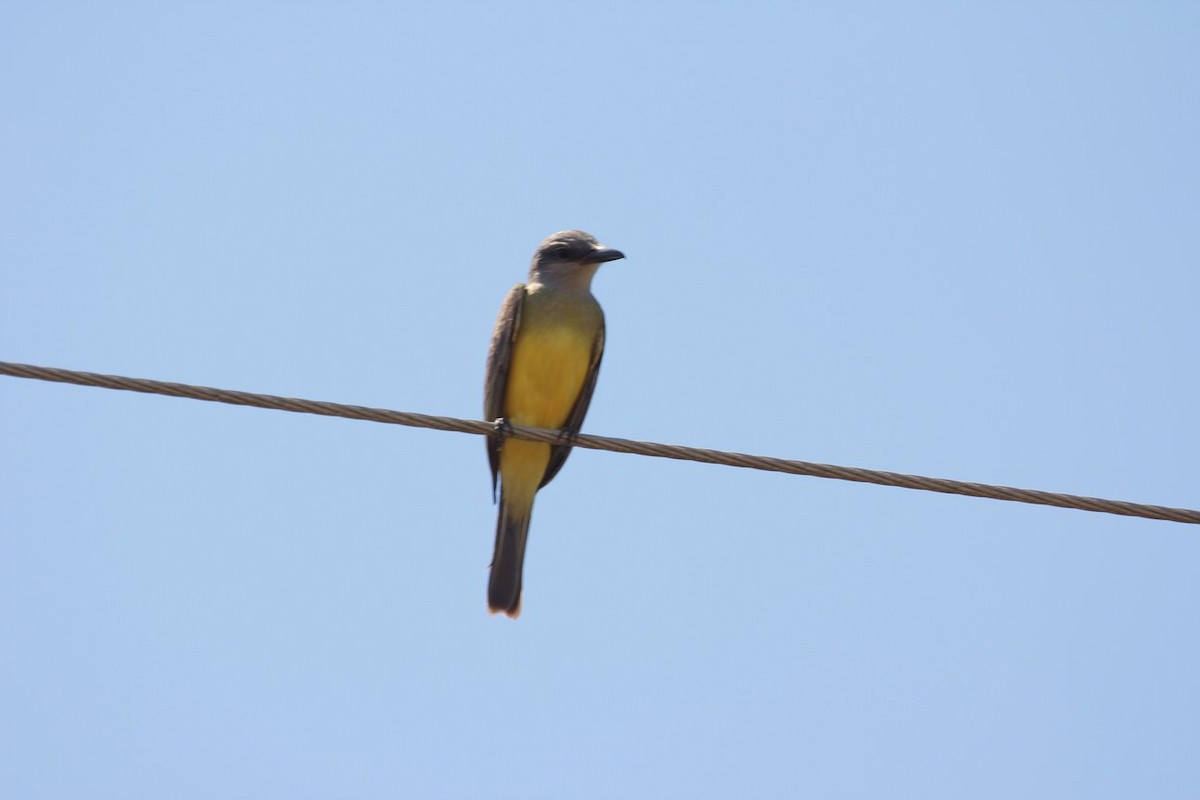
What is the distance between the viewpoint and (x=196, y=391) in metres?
5.52

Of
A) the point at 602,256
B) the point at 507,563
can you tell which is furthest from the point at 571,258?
the point at 507,563

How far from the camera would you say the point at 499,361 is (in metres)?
8.73

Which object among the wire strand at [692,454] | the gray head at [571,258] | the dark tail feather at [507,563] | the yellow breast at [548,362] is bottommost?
the dark tail feather at [507,563]

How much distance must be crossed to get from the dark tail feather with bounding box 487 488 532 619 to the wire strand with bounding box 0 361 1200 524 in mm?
2991

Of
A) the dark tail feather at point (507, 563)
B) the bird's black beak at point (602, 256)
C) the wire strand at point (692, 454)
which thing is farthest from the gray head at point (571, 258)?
the wire strand at point (692, 454)

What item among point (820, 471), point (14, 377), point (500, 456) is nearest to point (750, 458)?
point (820, 471)

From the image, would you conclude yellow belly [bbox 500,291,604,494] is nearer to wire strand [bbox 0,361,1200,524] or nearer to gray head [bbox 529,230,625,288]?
gray head [bbox 529,230,625,288]

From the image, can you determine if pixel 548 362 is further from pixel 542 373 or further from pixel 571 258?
pixel 571 258

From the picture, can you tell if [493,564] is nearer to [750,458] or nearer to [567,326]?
[567,326]

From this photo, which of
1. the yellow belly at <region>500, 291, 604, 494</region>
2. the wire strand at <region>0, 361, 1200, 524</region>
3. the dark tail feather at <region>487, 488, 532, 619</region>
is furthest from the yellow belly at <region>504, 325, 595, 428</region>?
the wire strand at <region>0, 361, 1200, 524</region>

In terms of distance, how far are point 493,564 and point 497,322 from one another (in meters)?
1.41

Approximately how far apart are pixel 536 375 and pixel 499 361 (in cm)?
23

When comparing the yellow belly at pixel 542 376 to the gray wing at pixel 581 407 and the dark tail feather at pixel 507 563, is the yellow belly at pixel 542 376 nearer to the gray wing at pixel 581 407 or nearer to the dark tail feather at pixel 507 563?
the gray wing at pixel 581 407

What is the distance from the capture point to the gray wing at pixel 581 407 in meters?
8.90
